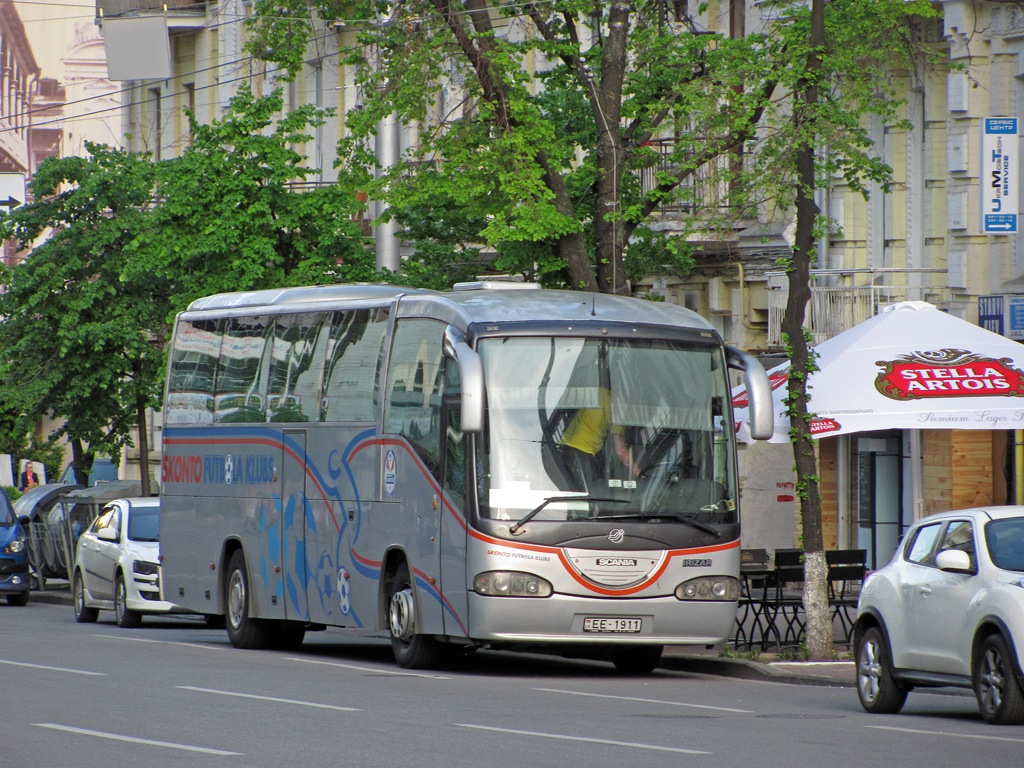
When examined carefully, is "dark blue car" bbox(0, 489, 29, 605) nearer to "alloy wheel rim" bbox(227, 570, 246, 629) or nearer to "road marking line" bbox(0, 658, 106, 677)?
"alloy wheel rim" bbox(227, 570, 246, 629)

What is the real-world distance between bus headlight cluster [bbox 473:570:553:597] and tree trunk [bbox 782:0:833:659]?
316 centimetres

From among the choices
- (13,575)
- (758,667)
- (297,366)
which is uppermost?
(297,366)

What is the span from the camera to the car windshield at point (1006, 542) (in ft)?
44.8

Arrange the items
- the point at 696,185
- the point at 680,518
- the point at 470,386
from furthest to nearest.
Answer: the point at 696,185 → the point at 680,518 → the point at 470,386

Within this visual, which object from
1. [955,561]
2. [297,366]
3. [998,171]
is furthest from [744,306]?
[955,561]

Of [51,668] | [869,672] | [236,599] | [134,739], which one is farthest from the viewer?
[236,599]

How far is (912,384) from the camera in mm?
20391

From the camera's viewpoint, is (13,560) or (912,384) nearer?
(912,384)

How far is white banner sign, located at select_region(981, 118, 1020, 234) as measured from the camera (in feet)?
81.0

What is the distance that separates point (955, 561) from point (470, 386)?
4.84 metres

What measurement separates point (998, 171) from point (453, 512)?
9890 millimetres

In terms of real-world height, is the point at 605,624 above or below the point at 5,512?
above

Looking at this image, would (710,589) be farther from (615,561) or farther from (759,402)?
(759,402)

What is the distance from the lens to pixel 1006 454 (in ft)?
84.4
